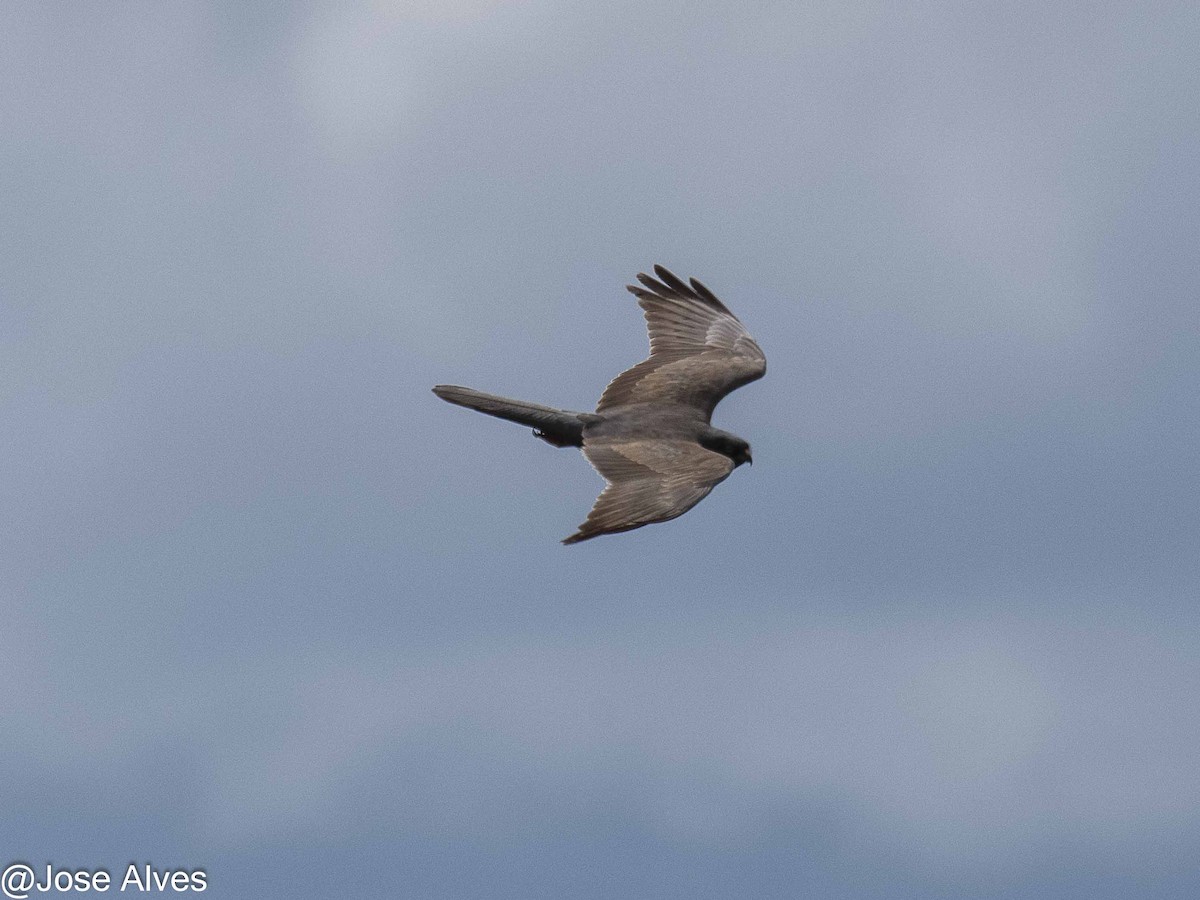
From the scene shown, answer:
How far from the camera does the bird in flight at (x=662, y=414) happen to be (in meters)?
19.5

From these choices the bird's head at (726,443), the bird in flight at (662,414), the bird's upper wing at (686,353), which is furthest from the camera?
the bird's upper wing at (686,353)

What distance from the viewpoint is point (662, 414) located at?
22.4 metres

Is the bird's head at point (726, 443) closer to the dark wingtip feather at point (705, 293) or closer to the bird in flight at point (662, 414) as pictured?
the bird in flight at point (662, 414)

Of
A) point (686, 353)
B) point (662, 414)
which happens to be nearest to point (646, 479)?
point (662, 414)

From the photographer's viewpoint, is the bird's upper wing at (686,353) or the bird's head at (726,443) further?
the bird's upper wing at (686,353)

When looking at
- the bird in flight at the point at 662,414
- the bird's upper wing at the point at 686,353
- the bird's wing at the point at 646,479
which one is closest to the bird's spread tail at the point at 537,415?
the bird in flight at the point at 662,414

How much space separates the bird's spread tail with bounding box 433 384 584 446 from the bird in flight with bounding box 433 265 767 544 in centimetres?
1

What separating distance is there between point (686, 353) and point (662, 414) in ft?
7.58

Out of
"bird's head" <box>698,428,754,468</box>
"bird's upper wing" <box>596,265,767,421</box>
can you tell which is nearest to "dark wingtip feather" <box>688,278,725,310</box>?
"bird's upper wing" <box>596,265,767,421</box>

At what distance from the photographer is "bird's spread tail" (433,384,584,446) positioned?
2161 centimetres

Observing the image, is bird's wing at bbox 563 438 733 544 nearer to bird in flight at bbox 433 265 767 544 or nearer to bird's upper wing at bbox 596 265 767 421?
bird in flight at bbox 433 265 767 544

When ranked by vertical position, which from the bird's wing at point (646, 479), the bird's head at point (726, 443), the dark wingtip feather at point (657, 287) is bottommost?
the bird's wing at point (646, 479)

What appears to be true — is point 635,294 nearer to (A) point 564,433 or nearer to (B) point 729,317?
(B) point 729,317

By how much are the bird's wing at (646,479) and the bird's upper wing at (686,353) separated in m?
1.82
